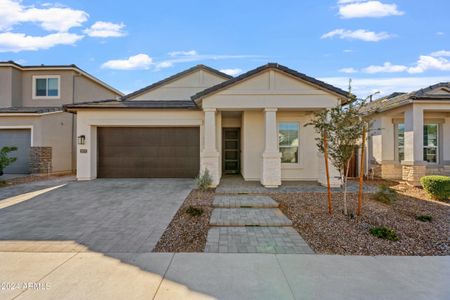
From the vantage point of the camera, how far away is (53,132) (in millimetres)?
13539

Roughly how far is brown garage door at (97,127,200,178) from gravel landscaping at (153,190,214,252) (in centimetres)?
465

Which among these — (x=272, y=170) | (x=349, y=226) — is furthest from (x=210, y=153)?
(x=349, y=226)

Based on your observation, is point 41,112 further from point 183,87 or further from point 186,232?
point 186,232

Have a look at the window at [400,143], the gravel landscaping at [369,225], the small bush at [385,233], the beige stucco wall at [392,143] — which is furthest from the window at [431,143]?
the small bush at [385,233]

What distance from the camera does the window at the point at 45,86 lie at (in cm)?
1592

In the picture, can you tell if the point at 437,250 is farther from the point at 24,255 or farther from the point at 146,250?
the point at 24,255

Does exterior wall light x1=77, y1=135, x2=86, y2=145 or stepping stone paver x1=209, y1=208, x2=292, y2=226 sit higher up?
exterior wall light x1=77, y1=135, x2=86, y2=145

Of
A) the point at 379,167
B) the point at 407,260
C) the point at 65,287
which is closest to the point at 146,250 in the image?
the point at 65,287

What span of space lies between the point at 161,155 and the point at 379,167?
36.1 ft

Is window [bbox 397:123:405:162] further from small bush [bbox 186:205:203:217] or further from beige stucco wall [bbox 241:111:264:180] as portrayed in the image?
small bush [bbox 186:205:203:217]

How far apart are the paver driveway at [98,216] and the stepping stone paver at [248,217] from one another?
1214 millimetres

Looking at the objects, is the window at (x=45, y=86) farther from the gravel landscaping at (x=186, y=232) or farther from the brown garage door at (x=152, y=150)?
the gravel landscaping at (x=186, y=232)

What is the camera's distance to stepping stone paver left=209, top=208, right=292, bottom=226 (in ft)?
17.1

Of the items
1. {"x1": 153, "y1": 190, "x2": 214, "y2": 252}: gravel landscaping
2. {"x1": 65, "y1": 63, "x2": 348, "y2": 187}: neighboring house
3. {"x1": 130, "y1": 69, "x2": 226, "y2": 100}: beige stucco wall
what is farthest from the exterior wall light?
{"x1": 153, "y1": 190, "x2": 214, "y2": 252}: gravel landscaping
